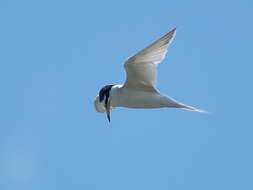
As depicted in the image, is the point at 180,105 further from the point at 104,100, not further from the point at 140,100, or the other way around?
the point at 104,100

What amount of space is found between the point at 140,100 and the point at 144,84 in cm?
32

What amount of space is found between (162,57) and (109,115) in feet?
6.23

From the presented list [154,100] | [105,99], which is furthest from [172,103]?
[105,99]

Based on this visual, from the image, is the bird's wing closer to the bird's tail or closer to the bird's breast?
the bird's breast

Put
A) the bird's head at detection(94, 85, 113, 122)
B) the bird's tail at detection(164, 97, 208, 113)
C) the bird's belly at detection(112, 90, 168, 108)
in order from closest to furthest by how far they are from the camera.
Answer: the bird's tail at detection(164, 97, 208, 113) < the bird's belly at detection(112, 90, 168, 108) < the bird's head at detection(94, 85, 113, 122)

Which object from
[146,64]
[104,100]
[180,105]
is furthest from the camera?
[104,100]

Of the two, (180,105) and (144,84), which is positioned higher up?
(144,84)

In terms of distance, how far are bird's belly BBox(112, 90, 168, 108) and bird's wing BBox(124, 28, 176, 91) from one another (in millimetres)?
141

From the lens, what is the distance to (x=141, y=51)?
17062 millimetres

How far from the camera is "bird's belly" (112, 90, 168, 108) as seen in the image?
678 inches

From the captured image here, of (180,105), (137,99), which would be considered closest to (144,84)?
(137,99)

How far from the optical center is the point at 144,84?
17547 mm

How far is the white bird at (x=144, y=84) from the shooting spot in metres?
17.0

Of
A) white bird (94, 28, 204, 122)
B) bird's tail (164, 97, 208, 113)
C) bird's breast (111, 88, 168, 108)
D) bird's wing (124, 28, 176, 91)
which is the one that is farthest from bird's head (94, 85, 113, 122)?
bird's tail (164, 97, 208, 113)
